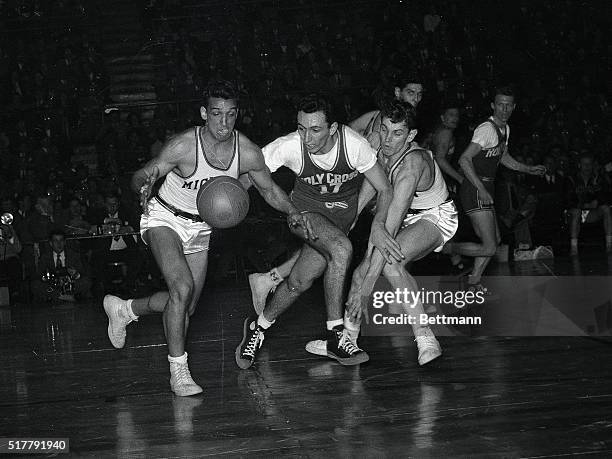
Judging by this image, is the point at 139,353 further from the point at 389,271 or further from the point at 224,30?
the point at 224,30

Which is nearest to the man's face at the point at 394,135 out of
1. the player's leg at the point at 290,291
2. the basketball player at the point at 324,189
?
the basketball player at the point at 324,189

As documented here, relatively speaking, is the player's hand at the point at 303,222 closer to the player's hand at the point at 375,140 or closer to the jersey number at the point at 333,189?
the jersey number at the point at 333,189

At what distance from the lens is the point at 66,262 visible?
10562mm

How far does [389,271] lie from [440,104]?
9129 millimetres

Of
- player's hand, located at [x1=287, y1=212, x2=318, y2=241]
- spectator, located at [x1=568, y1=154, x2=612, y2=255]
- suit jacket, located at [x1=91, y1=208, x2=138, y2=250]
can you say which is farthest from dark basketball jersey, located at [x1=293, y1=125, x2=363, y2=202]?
spectator, located at [x1=568, y1=154, x2=612, y2=255]

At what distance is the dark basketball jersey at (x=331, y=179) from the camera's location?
548 centimetres

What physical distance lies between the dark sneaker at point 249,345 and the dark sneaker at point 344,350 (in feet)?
1.47

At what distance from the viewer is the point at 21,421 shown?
4.38m

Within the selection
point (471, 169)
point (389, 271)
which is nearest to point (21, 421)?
point (389, 271)

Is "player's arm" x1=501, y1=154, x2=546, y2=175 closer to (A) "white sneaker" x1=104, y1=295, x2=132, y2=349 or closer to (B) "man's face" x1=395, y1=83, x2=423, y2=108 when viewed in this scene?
(B) "man's face" x1=395, y1=83, x2=423, y2=108

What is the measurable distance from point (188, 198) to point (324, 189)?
1042 mm

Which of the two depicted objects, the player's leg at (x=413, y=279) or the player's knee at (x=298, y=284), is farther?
the player's knee at (x=298, y=284)

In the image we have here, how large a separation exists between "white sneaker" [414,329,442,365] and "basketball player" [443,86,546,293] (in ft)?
7.66

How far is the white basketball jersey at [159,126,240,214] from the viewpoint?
16.5 feet
